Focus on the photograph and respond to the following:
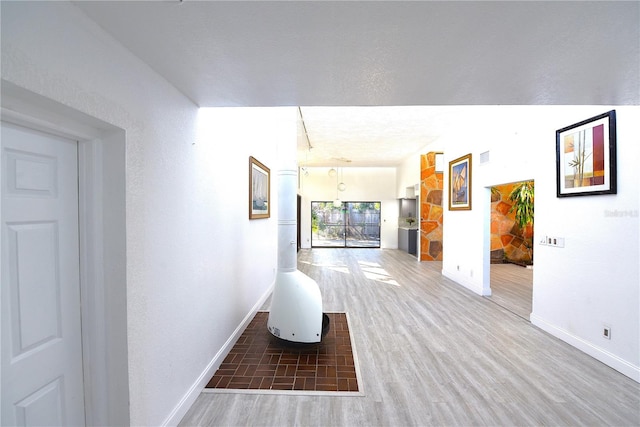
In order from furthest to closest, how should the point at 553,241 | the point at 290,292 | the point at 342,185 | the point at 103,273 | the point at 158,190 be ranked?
the point at 342,185
the point at 553,241
the point at 290,292
the point at 158,190
the point at 103,273

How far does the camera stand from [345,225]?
11281 millimetres

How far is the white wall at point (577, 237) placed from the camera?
7.93 feet

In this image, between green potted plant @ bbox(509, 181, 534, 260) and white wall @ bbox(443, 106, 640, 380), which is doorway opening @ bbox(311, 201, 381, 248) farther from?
white wall @ bbox(443, 106, 640, 380)

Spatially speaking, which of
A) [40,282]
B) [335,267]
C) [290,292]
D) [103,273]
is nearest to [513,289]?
[335,267]

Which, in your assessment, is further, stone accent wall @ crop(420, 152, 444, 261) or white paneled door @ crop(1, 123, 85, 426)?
stone accent wall @ crop(420, 152, 444, 261)

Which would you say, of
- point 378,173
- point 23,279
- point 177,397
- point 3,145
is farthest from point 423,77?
point 378,173

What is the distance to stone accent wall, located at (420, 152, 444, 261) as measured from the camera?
25.1 feet

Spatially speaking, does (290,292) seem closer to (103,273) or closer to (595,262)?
(103,273)

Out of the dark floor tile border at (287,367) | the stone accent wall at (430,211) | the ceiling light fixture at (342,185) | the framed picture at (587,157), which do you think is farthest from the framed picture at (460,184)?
the ceiling light fixture at (342,185)

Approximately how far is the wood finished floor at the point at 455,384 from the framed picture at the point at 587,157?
167 cm

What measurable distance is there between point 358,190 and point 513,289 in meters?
6.75

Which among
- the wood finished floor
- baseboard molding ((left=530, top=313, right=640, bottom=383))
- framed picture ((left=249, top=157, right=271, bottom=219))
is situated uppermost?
framed picture ((left=249, top=157, right=271, bottom=219))

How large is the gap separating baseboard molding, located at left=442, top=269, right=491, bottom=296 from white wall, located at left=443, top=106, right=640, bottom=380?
5 cm

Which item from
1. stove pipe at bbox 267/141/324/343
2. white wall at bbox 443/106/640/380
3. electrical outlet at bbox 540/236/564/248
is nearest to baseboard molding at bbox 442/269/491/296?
white wall at bbox 443/106/640/380
